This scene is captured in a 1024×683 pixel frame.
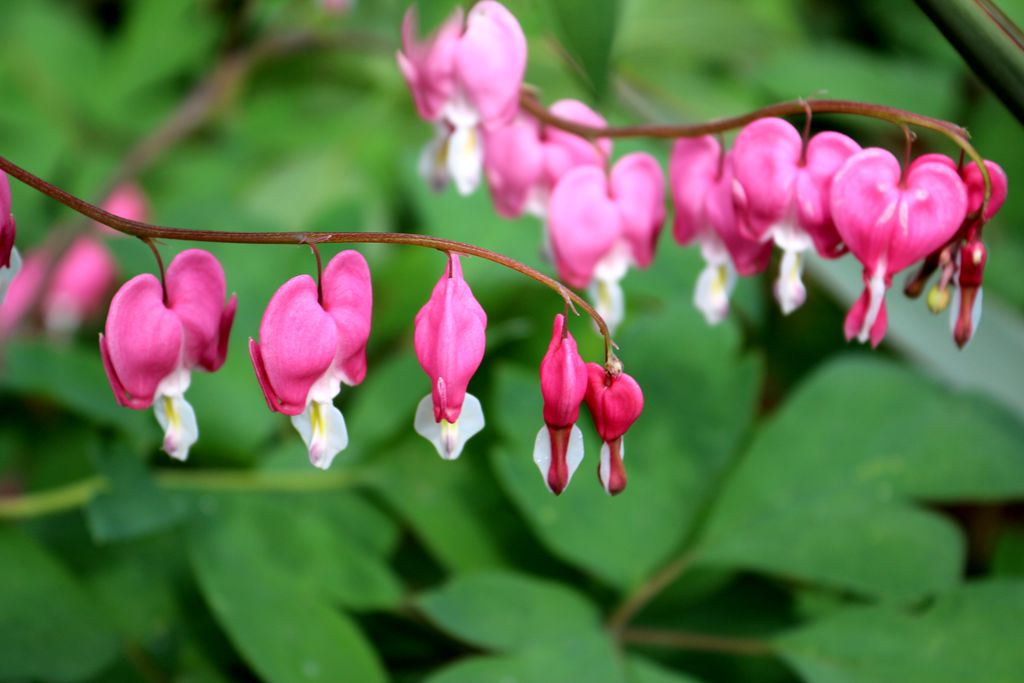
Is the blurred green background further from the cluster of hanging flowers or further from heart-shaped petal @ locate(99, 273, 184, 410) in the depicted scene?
heart-shaped petal @ locate(99, 273, 184, 410)

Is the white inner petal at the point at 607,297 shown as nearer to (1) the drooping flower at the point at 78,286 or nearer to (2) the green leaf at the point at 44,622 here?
(2) the green leaf at the point at 44,622

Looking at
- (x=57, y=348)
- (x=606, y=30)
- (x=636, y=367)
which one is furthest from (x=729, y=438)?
(x=57, y=348)

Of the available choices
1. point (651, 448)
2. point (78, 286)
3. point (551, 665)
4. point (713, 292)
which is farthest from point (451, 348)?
point (78, 286)

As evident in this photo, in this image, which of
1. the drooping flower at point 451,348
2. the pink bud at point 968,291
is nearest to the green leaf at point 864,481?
the pink bud at point 968,291

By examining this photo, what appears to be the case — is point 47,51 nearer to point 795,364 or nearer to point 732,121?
point 795,364

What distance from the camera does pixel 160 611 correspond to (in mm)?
Result: 1125

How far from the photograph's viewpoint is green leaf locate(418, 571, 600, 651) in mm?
996

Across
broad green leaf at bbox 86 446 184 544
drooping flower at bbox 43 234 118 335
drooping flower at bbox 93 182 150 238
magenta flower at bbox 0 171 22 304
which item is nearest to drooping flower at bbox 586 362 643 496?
magenta flower at bbox 0 171 22 304

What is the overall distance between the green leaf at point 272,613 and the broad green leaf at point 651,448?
0.79ft

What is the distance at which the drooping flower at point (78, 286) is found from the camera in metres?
1.63

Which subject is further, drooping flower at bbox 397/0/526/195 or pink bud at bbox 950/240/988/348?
drooping flower at bbox 397/0/526/195

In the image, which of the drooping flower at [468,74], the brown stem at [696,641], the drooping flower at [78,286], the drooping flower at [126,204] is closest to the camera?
the drooping flower at [468,74]

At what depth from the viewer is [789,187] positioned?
2.58ft

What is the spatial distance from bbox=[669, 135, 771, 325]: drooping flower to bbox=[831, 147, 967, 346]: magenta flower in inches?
4.2
